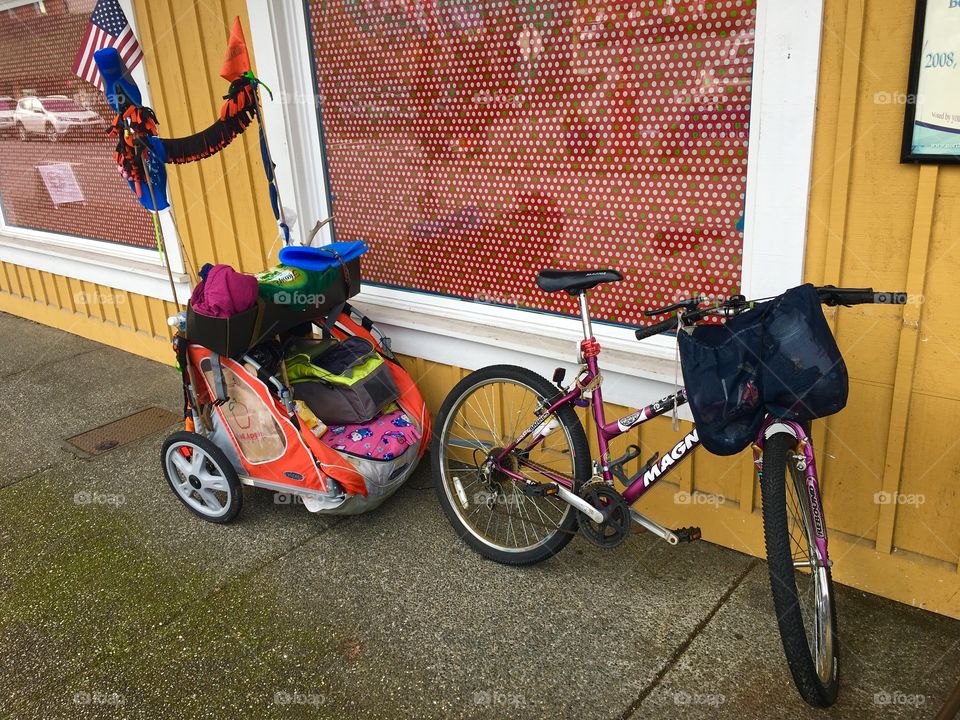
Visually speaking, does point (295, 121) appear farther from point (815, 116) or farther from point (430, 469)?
point (815, 116)

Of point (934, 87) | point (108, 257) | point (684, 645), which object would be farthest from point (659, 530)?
point (108, 257)

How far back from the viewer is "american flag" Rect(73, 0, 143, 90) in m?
3.92

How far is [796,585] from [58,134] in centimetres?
604

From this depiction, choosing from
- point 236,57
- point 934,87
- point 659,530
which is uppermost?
point 236,57

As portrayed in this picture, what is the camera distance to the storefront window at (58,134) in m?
5.78

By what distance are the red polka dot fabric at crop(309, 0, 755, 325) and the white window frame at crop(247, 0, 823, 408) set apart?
82mm

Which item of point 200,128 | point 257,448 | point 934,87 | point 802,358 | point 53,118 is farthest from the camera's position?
point 53,118

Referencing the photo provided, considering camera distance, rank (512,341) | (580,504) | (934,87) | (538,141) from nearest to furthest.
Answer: (934,87) → (580,504) → (538,141) → (512,341)

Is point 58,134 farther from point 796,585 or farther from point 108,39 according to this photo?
point 796,585

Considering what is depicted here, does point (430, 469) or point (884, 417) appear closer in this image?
point (884, 417)

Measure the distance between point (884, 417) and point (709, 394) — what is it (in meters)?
0.84

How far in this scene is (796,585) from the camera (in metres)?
2.51

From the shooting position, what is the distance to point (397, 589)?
335 cm

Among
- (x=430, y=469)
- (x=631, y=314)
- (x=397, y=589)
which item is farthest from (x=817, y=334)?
(x=430, y=469)
